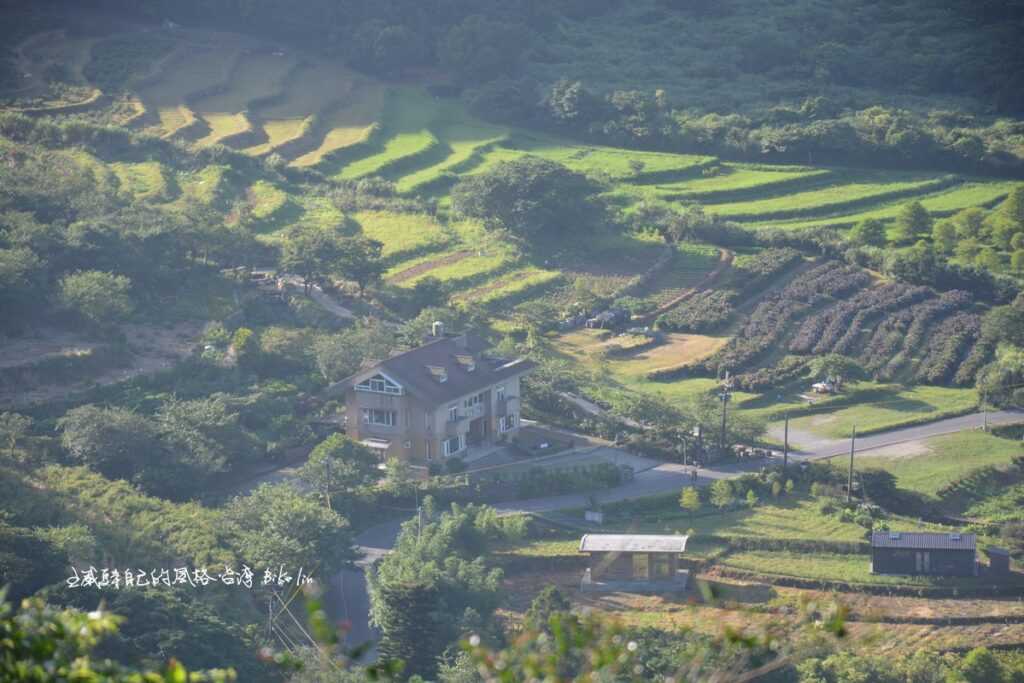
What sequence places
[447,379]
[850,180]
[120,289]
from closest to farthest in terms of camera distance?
[447,379], [120,289], [850,180]

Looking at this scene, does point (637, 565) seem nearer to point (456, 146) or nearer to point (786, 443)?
point (786, 443)

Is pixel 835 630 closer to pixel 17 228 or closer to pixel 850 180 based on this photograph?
pixel 17 228

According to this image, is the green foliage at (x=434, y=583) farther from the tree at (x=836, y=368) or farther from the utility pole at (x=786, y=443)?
the tree at (x=836, y=368)

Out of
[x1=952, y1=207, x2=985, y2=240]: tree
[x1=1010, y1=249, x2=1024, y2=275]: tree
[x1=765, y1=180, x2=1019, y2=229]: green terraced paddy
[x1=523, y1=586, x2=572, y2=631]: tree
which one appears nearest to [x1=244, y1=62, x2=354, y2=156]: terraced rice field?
[x1=765, y1=180, x2=1019, y2=229]: green terraced paddy

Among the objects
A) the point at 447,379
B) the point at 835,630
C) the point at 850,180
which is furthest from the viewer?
the point at 850,180

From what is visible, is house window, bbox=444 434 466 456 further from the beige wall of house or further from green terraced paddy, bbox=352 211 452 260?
green terraced paddy, bbox=352 211 452 260

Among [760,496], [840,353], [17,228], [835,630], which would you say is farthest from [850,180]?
[835,630]
